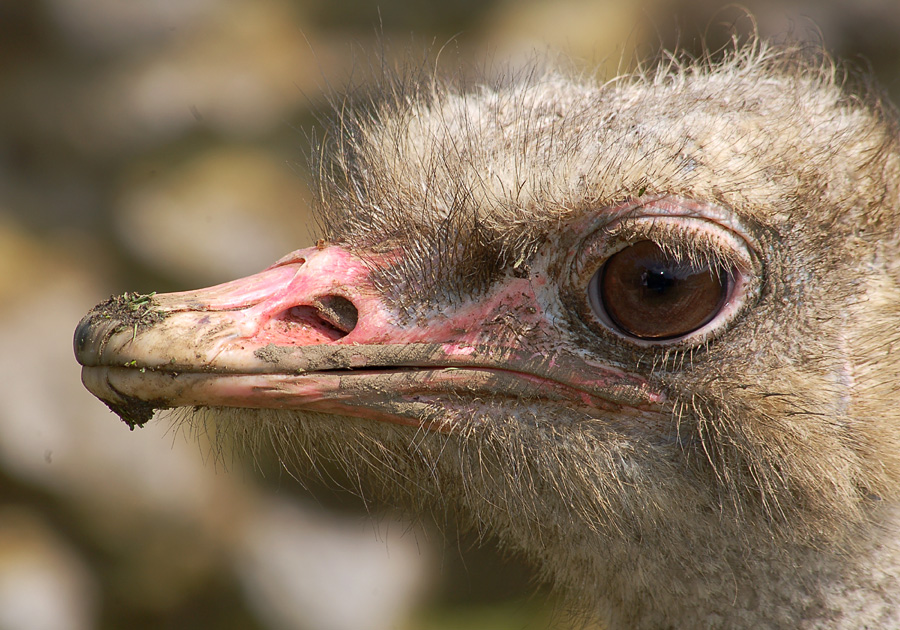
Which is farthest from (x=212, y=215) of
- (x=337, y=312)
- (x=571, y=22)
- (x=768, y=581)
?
(x=768, y=581)

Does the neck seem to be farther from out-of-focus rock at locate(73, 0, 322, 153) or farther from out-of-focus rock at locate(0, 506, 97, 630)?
out-of-focus rock at locate(73, 0, 322, 153)

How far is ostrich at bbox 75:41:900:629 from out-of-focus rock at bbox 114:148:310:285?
3258 mm

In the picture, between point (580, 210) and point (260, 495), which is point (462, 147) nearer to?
point (580, 210)

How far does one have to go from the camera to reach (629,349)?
1688 mm

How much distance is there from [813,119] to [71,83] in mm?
4613

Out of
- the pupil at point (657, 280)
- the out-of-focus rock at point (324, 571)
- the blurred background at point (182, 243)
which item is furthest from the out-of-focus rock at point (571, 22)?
the pupil at point (657, 280)

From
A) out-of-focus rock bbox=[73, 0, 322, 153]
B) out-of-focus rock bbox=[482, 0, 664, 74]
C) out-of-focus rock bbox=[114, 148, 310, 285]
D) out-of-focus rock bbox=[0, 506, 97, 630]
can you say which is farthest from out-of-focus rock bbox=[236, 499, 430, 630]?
out-of-focus rock bbox=[482, 0, 664, 74]

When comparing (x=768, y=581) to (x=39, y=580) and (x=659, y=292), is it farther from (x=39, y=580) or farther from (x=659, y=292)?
(x=39, y=580)

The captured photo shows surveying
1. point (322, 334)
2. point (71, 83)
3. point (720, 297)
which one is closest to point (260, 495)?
point (71, 83)

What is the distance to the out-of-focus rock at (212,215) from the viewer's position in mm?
5086

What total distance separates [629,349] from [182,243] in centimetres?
384

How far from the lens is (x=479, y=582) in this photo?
204 inches

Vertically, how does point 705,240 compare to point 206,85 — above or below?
below

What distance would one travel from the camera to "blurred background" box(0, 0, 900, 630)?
4793 mm
